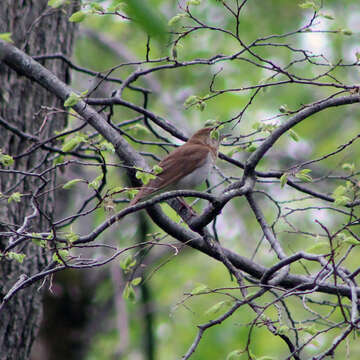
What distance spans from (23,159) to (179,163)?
1.36 meters

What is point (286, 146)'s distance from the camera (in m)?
11.5

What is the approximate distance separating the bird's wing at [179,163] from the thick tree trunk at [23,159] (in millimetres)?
919

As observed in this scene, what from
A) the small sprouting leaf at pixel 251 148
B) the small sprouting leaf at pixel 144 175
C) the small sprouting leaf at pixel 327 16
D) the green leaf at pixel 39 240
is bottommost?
the green leaf at pixel 39 240

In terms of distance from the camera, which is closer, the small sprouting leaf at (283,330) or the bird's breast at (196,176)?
the small sprouting leaf at (283,330)

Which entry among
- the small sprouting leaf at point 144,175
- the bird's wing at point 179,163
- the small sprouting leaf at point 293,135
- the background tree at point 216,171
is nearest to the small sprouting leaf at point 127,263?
the background tree at point 216,171

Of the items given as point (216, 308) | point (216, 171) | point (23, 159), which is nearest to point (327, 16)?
point (216, 171)

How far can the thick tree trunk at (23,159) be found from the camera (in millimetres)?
4258

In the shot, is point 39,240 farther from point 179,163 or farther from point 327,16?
point 179,163

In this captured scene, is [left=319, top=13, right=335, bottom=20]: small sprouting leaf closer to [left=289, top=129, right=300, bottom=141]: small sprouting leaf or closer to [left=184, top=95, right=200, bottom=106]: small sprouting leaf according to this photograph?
[left=289, top=129, right=300, bottom=141]: small sprouting leaf

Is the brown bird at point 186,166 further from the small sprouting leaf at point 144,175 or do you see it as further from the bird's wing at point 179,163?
the small sprouting leaf at point 144,175

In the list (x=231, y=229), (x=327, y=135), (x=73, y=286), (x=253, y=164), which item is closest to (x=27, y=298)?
(x=253, y=164)

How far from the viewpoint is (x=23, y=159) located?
452cm

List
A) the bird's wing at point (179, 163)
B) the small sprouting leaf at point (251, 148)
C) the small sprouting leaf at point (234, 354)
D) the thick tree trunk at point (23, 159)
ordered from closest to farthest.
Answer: the small sprouting leaf at point (234, 354), the small sprouting leaf at point (251, 148), the thick tree trunk at point (23, 159), the bird's wing at point (179, 163)

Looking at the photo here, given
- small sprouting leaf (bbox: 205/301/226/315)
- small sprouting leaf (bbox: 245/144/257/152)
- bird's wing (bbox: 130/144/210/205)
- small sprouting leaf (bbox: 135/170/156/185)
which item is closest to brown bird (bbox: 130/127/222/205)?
bird's wing (bbox: 130/144/210/205)
